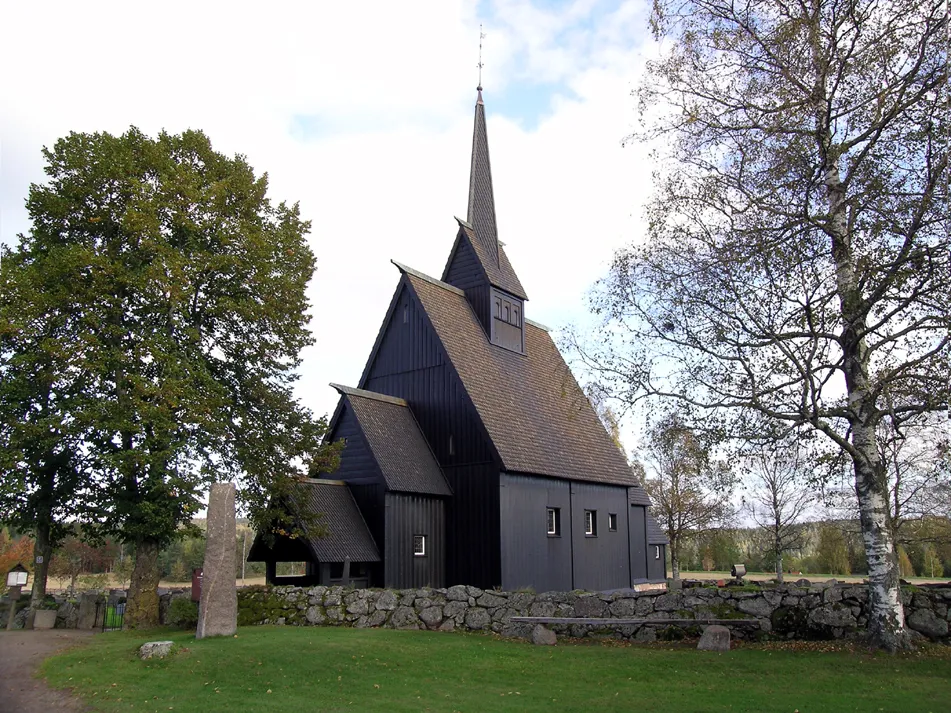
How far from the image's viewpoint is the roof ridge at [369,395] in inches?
1038

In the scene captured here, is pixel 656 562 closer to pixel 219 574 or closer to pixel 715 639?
pixel 715 639

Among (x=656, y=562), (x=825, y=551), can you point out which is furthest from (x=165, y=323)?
(x=825, y=551)

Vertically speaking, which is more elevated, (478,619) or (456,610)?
(456,610)

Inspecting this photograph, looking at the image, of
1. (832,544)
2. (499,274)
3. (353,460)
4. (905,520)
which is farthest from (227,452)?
(832,544)

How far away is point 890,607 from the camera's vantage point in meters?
14.7

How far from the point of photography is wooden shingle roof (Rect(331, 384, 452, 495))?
985 inches

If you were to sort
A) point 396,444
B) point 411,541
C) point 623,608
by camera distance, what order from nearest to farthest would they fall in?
point 623,608
point 411,541
point 396,444

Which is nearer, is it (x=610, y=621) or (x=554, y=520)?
(x=610, y=621)

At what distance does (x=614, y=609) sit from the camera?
18.0 m

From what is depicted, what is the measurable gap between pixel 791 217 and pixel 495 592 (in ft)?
37.0

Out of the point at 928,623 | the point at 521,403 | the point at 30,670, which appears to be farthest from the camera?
the point at 521,403

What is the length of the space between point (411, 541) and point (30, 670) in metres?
11.8

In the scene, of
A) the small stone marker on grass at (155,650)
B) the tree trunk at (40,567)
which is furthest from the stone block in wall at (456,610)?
the tree trunk at (40,567)

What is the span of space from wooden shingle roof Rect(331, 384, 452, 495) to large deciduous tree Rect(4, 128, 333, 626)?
2.37 m
